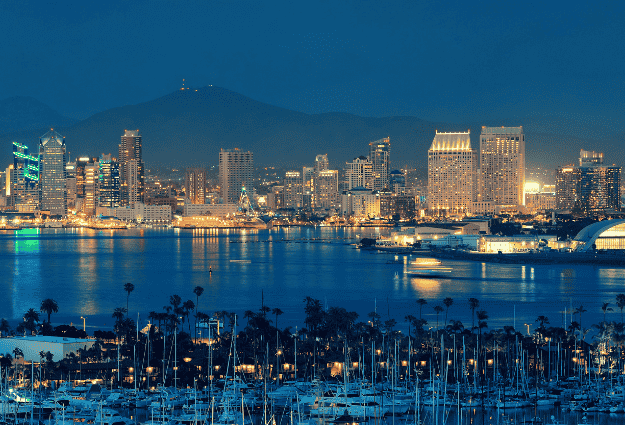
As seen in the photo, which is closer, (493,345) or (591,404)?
(591,404)

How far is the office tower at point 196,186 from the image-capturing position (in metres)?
149

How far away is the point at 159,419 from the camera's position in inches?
632

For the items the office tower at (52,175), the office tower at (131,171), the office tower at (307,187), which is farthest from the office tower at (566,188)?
the office tower at (52,175)

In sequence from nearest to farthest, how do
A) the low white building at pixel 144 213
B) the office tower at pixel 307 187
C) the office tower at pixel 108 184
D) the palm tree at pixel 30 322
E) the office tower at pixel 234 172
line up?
the palm tree at pixel 30 322 → the low white building at pixel 144 213 → the office tower at pixel 108 184 → the office tower at pixel 234 172 → the office tower at pixel 307 187

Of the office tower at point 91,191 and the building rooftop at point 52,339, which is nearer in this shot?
the building rooftop at point 52,339

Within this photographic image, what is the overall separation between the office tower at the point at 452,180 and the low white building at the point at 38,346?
11363 cm

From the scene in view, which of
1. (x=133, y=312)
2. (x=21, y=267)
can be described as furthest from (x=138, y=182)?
(x=133, y=312)

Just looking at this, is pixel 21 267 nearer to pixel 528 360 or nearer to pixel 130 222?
pixel 528 360

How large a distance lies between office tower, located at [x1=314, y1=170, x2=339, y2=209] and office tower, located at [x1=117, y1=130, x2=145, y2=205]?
31.4 m

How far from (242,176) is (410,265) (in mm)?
100275

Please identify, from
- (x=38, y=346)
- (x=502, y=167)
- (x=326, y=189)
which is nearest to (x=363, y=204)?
(x=502, y=167)

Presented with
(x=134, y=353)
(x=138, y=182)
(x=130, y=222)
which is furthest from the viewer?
(x=138, y=182)

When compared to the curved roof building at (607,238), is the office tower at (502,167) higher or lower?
higher

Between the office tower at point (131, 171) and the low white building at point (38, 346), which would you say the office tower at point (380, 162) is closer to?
the office tower at point (131, 171)
